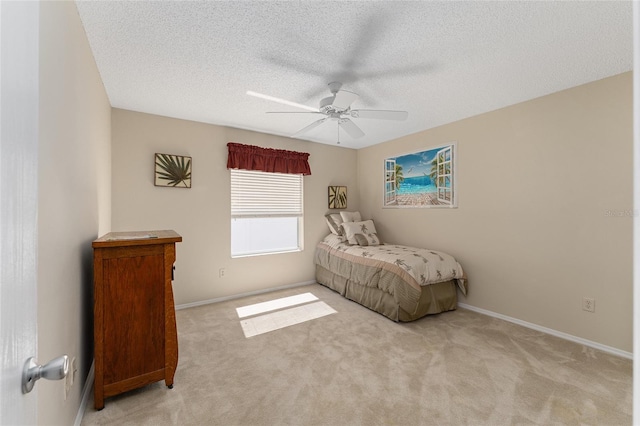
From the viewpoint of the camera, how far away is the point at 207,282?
3582mm

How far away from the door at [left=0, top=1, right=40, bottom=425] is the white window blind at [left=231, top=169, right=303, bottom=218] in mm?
3323

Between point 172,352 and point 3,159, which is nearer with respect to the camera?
point 3,159

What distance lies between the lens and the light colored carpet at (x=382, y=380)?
64.8 inches

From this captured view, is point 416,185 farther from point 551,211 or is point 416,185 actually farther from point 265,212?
point 265,212

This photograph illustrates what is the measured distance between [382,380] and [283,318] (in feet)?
4.65

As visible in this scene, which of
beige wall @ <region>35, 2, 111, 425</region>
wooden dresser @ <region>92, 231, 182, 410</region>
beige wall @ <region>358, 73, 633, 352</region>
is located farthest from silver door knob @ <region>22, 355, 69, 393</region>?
beige wall @ <region>358, 73, 633, 352</region>

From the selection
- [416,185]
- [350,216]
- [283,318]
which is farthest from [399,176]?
[283,318]

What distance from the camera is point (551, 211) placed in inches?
107

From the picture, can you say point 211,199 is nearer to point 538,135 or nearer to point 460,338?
point 460,338

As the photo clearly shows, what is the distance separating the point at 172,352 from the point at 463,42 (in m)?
2.96

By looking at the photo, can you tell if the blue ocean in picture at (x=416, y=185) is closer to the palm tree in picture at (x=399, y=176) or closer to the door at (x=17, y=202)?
the palm tree in picture at (x=399, y=176)

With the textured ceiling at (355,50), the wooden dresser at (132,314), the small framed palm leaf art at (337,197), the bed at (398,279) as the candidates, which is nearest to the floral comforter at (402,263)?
the bed at (398,279)

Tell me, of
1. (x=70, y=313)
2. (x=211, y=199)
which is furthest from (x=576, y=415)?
(x=211, y=199)

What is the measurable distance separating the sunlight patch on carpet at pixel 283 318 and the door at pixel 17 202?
2.36 metres
